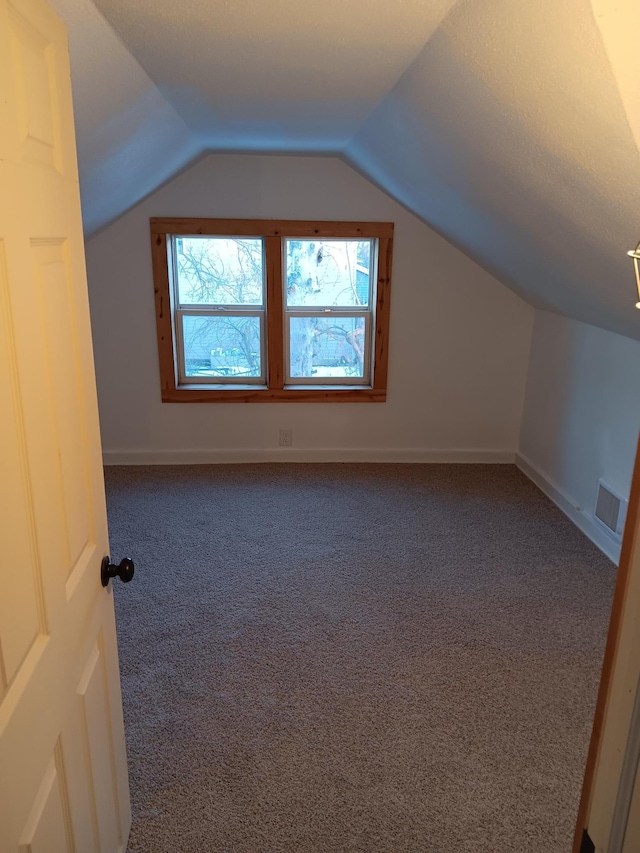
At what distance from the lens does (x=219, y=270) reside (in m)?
4.28

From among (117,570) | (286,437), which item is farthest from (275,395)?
(117,570)

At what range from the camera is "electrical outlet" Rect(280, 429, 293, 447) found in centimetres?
455

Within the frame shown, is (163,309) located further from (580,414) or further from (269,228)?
(580,414)

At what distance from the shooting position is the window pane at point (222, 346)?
14.3 ft

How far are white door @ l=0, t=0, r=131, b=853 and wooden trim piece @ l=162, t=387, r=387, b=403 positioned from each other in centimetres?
303

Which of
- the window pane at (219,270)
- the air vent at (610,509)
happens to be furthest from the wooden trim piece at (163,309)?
the air vent at (610,509)

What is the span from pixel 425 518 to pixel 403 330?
4.71 ft

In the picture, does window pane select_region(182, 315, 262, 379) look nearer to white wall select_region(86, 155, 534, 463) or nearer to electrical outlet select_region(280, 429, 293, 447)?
white wall select_region(86, 155, 534, 463)

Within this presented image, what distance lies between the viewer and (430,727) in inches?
84.1

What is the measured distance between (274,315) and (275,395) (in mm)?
578

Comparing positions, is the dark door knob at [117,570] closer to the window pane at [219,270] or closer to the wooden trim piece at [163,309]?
the wooden trim piece at [163,309]

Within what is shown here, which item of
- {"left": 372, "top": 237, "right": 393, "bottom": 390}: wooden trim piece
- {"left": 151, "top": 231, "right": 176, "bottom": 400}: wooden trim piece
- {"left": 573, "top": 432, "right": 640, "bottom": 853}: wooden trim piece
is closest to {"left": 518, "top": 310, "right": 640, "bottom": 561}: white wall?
{"left": 372, "top": 237, "right": 393, "bottom": 390}: wooden trim piece

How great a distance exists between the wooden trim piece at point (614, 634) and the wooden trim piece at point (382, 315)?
145 inches

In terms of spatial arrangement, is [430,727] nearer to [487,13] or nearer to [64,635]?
[64,635]
